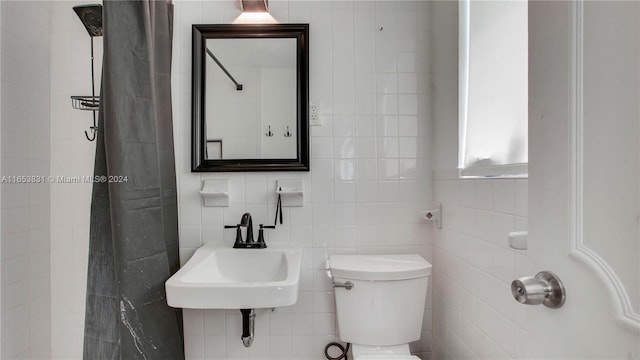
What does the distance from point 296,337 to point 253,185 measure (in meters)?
0.78

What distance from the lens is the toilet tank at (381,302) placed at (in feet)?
4.12

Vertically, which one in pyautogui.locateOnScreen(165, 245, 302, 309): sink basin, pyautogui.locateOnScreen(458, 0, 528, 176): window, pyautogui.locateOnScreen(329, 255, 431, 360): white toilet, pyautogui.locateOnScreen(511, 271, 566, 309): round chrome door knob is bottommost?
pyautogui.locateOnScreen(329, 255, 431, 360): white toilet

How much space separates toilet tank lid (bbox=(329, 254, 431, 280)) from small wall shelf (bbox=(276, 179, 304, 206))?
0.32m

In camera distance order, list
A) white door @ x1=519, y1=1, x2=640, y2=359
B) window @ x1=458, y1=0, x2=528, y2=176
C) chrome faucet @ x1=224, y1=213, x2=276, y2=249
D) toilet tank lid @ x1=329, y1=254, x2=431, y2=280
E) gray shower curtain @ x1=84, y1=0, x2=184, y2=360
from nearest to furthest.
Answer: white door @ x1=519, y1=1, x2=640, y2=359 → window @ x1=458, y1=0, x2=528, y2=176 → gray shower curtain @ x1=84, y1=0, x2=184, y2=360 → toilet tank lid @ x1=329, y1=254, x2=431, y2=280 → chrome faucet @ x1=224, y1=213, x2=276, y2=249

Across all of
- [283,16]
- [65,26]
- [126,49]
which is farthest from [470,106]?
[65,26]

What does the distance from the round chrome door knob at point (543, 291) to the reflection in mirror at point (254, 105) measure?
1136mm

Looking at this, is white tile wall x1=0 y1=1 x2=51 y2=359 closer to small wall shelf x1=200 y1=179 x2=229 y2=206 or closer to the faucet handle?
small wall shelf x1=200 y1=179 x2=229 y2=206

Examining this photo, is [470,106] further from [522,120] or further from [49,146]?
[49,146]

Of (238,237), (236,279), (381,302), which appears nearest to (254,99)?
(238,237)

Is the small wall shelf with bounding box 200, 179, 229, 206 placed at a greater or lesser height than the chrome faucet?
greater

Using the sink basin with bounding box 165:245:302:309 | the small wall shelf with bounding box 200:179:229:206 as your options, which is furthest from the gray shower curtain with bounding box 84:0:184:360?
the small wall shelf with bounding box 200:179:229:206

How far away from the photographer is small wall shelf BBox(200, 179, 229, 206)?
1433 mm

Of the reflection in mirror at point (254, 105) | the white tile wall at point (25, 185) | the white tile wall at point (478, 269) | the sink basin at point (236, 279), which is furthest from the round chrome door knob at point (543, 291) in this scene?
the white tile wall at point (25, 185)

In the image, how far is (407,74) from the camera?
4.92ft
